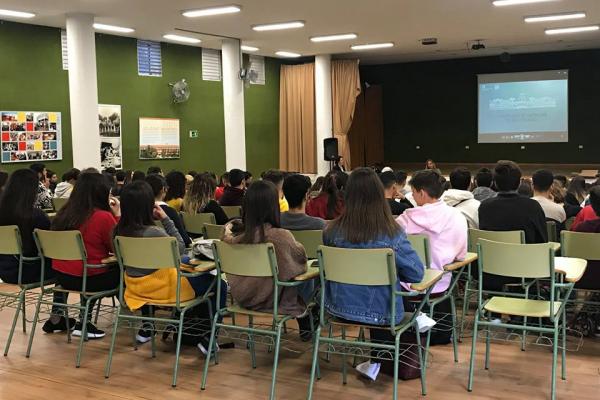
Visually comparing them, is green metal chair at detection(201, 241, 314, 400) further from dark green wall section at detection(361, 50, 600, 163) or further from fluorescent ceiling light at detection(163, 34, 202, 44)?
dark green wall section at detection(361, 50, 600, 163)

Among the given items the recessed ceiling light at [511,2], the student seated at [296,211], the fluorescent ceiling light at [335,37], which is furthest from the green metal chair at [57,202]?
the recessed ceiling light at [511,2]

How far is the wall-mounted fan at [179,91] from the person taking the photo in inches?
476

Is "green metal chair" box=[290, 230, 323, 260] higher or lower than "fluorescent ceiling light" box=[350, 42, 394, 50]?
lower

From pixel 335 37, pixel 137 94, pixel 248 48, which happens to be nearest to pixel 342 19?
pixel 335 37

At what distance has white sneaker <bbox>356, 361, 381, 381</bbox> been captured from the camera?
369 cm

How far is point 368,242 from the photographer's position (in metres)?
3.32

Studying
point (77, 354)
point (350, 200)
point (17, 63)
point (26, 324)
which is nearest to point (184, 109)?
point (17, 63)

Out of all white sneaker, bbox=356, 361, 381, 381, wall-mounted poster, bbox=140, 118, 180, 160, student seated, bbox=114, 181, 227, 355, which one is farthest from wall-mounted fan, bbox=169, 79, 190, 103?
white sneaker, bbox=356, 361, 381, 381

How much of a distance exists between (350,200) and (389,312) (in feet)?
2.03

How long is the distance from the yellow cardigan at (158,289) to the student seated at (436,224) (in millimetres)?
1456

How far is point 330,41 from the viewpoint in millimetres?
12117

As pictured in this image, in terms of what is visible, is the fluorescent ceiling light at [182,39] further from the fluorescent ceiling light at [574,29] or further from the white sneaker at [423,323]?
the white sneaker at [423,323]

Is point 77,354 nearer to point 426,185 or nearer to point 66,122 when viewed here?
point 426,185

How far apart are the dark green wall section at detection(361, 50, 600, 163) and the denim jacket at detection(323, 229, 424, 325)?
42.1ft
